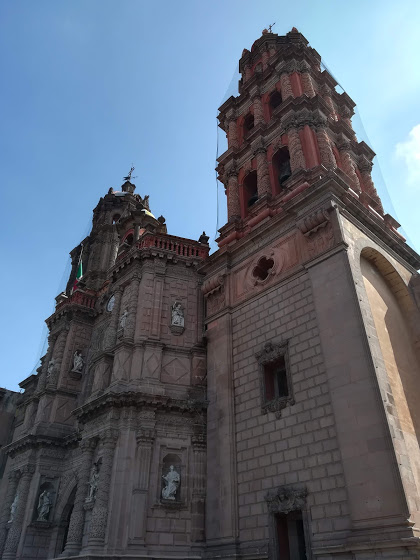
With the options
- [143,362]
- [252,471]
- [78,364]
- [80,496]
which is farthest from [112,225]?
[252,471]

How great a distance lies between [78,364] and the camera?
2481cm

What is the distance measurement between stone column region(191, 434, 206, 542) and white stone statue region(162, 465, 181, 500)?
684 millimetres

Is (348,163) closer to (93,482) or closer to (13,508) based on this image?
(93,482)

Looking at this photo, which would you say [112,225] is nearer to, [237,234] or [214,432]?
[237,234]

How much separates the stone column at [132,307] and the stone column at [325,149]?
981cm

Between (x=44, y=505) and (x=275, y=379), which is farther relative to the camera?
(x=44, y=505)

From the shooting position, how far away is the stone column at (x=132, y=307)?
66.2 feet

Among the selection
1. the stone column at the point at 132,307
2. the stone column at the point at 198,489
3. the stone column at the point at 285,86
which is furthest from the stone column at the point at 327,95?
the stone column at the point at 198,489

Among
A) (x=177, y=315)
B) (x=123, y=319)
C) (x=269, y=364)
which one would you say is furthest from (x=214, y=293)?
(x=269, y=364)

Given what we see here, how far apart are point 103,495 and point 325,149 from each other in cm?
1668

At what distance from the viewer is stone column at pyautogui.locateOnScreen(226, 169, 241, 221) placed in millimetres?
23094

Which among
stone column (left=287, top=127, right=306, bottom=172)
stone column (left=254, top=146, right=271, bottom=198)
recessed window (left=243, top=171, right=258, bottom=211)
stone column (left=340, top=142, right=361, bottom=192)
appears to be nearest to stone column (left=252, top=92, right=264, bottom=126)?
stone column (left=254, top=146, right=271, bottom=198)

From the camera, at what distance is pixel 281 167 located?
2338cm

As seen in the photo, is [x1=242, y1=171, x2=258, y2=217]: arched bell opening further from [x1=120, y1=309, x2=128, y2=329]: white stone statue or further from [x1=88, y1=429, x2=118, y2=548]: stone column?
[x1=88, y1=429, x2=118, y2=548]: stone column
